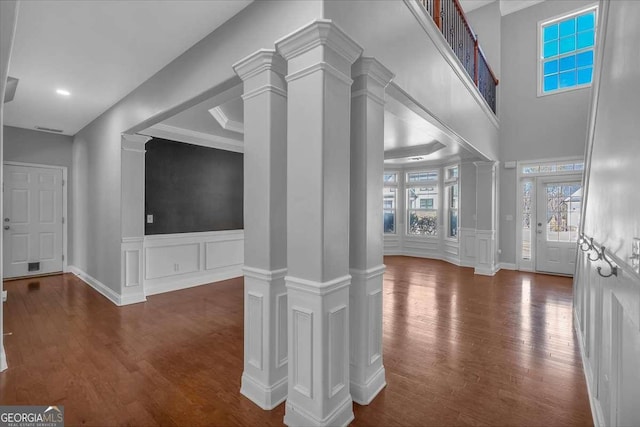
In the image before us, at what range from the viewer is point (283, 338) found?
6.82 ft

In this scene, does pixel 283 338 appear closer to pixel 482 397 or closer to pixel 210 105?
pixel 482 397

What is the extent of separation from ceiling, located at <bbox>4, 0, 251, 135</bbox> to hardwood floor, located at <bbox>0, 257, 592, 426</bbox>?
273 cm

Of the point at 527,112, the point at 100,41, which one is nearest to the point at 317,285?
the point at 100,41

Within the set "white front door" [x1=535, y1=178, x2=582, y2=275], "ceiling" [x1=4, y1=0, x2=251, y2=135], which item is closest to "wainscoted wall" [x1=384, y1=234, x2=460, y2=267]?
"white front door" [x1=535, y1=178, x2=582, y2=275]

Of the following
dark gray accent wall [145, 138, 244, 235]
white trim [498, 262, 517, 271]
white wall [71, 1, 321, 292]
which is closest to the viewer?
white wall [71, 1, 321, 292]

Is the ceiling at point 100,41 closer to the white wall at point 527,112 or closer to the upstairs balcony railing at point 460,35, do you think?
the upstairs balcony railing at point 460,35

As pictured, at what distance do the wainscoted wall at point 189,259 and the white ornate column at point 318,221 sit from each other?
3.66 m

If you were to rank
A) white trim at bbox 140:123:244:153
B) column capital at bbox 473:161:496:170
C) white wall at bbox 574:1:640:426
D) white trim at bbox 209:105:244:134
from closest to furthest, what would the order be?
white wall at bbox 574:1:640:426, white trim at bbox 209:105:244:134, white trim at bbox 140:123:244:153, column capital at bbox 473:161:496:170

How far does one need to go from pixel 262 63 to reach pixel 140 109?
7.71 ft

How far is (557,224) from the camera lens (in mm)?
6086

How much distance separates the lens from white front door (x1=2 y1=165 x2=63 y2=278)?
17.5ft

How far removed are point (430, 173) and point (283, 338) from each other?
720cm

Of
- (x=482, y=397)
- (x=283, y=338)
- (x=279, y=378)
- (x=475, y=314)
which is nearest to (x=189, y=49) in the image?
(x=283, y=338)

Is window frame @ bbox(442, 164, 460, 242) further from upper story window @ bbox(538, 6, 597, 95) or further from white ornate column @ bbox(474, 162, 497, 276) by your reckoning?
upper story window @ bbox(538, 6, 597, 95)
